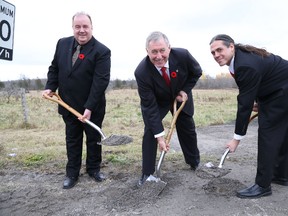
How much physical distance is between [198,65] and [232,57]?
2.73ft

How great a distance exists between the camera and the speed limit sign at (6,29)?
4141 mm

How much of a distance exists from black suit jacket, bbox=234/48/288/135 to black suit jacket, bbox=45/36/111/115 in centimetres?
166

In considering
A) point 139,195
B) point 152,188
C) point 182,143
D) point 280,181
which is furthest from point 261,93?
point 139,195

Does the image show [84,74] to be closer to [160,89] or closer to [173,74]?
[160,89]

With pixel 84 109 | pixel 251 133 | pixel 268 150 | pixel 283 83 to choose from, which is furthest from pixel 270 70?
pixel 251 133

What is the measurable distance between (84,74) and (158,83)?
96 centimetres

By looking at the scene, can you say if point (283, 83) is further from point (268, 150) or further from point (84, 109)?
point (84, 109)

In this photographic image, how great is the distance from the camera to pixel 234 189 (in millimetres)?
3945

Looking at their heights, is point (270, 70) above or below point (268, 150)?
above

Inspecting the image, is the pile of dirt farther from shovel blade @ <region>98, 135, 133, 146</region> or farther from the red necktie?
the red necktie

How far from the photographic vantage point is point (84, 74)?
423 centimetres

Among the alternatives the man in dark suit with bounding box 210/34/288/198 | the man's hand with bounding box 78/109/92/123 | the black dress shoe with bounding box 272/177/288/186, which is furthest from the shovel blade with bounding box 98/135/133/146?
the black dress shoe with bounding box 272/177/288/186

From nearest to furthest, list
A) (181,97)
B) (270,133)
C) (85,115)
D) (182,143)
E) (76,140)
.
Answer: (270,133), (85,115), (181,97), (76,140), (182,143)

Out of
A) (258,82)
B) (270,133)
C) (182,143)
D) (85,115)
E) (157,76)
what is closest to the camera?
(258,82)
